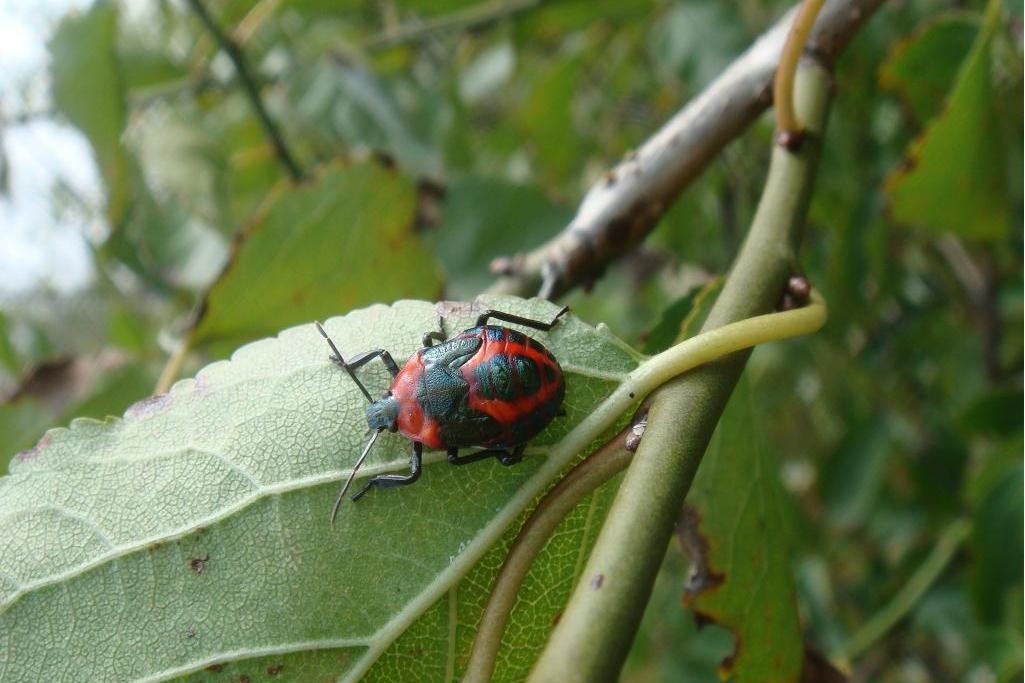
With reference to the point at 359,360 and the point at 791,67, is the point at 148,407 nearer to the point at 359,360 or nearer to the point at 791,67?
the point at 359,360

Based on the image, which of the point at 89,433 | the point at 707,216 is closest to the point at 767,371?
the point at 707,216

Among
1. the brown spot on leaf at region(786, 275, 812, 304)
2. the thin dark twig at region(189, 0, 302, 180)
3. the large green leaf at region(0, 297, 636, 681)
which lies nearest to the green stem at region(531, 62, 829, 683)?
the brown spot on leaf at region(786, 275, 812, 304)

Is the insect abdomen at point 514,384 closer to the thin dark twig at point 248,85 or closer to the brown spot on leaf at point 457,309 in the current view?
the brown spot on leaf at point 457,309

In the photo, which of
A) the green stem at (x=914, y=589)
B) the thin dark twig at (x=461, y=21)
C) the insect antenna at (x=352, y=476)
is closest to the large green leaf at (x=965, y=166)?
the green stem at (x=914, y=589)

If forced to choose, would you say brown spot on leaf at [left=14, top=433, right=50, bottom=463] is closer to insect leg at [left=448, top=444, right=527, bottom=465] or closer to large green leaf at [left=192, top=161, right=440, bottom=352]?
insect leg at [left=448, top=444, right=527, bottom=465]

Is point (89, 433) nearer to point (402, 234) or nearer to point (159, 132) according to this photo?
point (402, 234)

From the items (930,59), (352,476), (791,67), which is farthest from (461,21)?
(352,476)

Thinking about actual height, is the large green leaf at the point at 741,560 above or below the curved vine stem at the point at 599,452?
below
